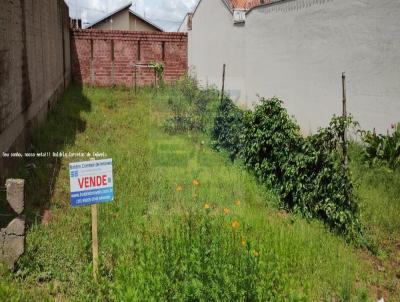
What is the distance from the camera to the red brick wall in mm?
17734

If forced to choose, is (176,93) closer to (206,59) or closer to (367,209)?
(206,59)

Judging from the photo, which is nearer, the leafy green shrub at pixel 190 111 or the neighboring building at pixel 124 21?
the leafy green shrub at pixel 190 111

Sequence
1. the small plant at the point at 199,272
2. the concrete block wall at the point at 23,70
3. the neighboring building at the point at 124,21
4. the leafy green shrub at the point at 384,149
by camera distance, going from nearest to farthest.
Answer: the small plant at the point at 199,272 → the concrete block wall at the point at 23,70 → the leafy green shrub at the point at 384,149 → the neighboring building at the point at 124,21

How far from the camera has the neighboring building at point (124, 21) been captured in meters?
33.3

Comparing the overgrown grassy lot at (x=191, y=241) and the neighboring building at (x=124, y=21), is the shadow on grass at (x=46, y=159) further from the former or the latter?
the neighboring building at (x=124, y=21)

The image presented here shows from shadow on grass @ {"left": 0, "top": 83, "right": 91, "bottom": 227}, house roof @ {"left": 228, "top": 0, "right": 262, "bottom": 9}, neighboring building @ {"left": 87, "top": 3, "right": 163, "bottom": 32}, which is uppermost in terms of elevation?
neighboring building @ {"left": 87, "top": 3, "right": 163, "bottom": 32}

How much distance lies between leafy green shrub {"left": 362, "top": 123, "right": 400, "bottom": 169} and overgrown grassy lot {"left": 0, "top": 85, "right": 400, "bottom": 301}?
9.6 inches

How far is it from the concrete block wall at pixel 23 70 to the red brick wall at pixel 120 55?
6.66 metres

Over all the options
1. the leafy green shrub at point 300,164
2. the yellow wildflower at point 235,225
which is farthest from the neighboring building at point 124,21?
the yellow wildflower at point 235,225

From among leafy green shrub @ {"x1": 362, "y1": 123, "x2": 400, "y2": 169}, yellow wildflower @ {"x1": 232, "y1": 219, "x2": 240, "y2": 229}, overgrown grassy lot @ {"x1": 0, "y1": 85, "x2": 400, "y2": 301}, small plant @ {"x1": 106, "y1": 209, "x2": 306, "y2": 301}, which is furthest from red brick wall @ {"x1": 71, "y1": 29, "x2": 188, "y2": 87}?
small plant @ {"x1": 106, "y1": 209, "x2": 306, "y2": 301}

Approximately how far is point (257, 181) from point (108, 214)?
233 cm

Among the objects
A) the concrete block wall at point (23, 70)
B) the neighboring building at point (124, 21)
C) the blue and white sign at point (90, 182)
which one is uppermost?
the neighboring building at point (124, 21)

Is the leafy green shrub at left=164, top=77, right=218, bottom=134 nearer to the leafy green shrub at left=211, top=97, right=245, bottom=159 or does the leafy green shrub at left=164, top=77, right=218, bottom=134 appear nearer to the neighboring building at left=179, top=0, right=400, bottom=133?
the leafy green shrub at left=211, top=97, right=245, bottom=159

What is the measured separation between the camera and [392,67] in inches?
271
